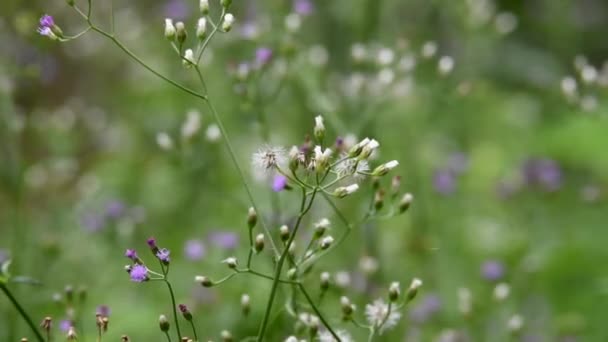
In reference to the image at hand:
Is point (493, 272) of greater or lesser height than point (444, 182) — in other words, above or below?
below

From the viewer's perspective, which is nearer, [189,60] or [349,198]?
[189,60]

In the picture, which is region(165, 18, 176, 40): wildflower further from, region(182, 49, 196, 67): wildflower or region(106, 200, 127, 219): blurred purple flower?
region(106, 200, 127, 219): blurred purple flower

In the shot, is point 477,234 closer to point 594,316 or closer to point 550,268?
point 550,268

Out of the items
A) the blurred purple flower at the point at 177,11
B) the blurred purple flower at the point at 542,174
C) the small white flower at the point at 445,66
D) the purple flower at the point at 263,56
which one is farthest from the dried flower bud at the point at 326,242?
the blurred purple flower at the point at 177,11

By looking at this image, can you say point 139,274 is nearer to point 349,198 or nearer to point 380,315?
point 380,315

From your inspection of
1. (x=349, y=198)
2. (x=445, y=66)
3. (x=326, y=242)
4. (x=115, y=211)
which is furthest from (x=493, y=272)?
(x=326, y=242)

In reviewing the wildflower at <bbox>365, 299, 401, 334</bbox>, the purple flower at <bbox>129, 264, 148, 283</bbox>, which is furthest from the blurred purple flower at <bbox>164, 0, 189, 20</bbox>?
the purple flower at <bbox>129, 264, 148, 283</bbox>

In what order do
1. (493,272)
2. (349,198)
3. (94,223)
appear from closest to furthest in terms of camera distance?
(493,272) < (94,223) < (349,198)
